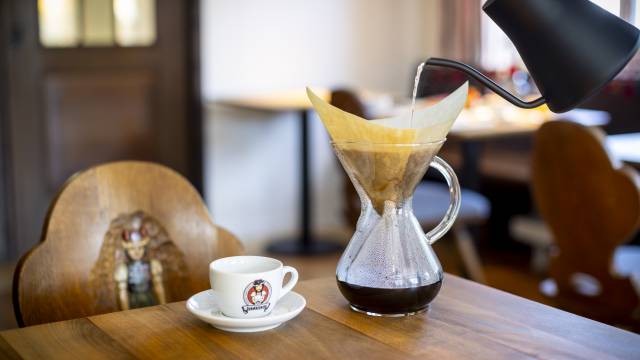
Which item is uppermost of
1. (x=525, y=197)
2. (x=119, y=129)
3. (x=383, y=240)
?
(x=383, y=240)

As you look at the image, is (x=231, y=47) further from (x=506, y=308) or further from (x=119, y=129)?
(x=506, y=308)

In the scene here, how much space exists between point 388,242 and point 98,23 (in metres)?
3.29

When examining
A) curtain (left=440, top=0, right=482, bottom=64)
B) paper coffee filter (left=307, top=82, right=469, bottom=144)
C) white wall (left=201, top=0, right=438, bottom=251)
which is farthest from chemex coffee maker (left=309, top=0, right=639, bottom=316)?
curtain (left=440, top=0, right=482, bottom=64)

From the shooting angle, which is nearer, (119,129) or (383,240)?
(383,240)

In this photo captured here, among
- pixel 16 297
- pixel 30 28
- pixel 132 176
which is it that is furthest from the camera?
pixel 30 28

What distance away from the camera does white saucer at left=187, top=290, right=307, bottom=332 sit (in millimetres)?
1051

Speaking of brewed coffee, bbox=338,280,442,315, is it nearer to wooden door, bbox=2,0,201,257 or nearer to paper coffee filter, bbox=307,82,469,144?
paper coffee filter, bbox=307,82,469,144

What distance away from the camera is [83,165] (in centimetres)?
422

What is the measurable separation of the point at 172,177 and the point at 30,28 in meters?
2.79

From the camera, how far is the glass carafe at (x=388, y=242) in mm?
1097

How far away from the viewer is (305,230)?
444cm

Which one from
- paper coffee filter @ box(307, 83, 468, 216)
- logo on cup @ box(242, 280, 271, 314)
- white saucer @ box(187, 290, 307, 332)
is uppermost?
paper coffee filter @ box(307, 83, 468, 216)

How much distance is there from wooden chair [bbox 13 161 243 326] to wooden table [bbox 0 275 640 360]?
24cm

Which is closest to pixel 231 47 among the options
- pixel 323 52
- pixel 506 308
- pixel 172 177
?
Answer: pixel 323 52
